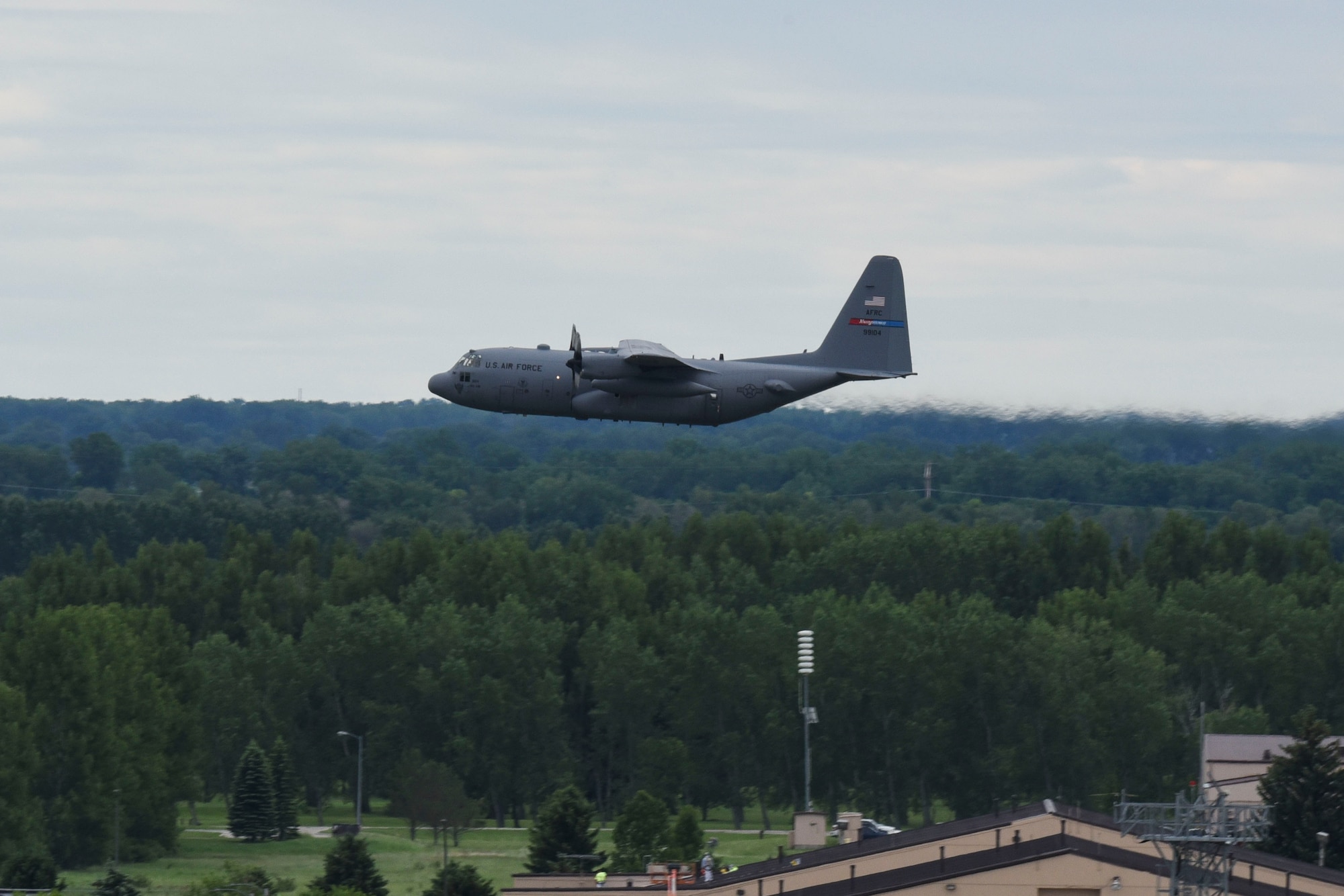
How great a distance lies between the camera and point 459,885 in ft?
284

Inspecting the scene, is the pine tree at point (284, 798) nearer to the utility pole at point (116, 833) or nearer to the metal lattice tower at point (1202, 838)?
the utility pole at point (116, 833)

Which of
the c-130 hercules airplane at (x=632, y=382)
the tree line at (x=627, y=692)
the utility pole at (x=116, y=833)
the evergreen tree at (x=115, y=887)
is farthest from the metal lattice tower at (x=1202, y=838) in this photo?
the utility pole at (x=116, y=833)

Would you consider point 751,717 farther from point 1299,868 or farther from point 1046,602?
point 1299,868

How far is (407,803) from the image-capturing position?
444 feet

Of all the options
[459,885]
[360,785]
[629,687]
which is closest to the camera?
[459,885]

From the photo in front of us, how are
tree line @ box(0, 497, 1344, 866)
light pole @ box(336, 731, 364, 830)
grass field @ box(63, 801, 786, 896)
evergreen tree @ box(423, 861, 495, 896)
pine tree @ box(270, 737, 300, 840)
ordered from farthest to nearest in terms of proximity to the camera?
tree line @ box(0, 497, 1344, 866) < light pole @ box(336, 731, 364, 830) < pine tree @ box(270, 737, 300, 840) < grass field @ box(63, 801, 786, 896) < evergreen tree @ box(423, 861, 495, 896)

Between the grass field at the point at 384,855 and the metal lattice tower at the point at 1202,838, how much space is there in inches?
1776

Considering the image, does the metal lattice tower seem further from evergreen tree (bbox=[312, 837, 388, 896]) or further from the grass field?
the grass field

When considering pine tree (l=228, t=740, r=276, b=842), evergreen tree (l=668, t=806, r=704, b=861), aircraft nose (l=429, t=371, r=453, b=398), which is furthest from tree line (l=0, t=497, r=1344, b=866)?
aircraft nose (l=429, t=371, r=453, b=398)

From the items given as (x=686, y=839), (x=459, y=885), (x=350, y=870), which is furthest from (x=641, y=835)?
(x=459, y=885)

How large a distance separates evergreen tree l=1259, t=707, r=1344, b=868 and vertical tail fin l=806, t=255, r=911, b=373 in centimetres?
2906

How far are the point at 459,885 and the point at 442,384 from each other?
21.3 meters

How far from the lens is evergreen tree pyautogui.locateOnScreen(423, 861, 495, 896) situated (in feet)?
281

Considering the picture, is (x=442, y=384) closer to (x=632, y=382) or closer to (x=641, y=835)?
(x=632, y=382)
